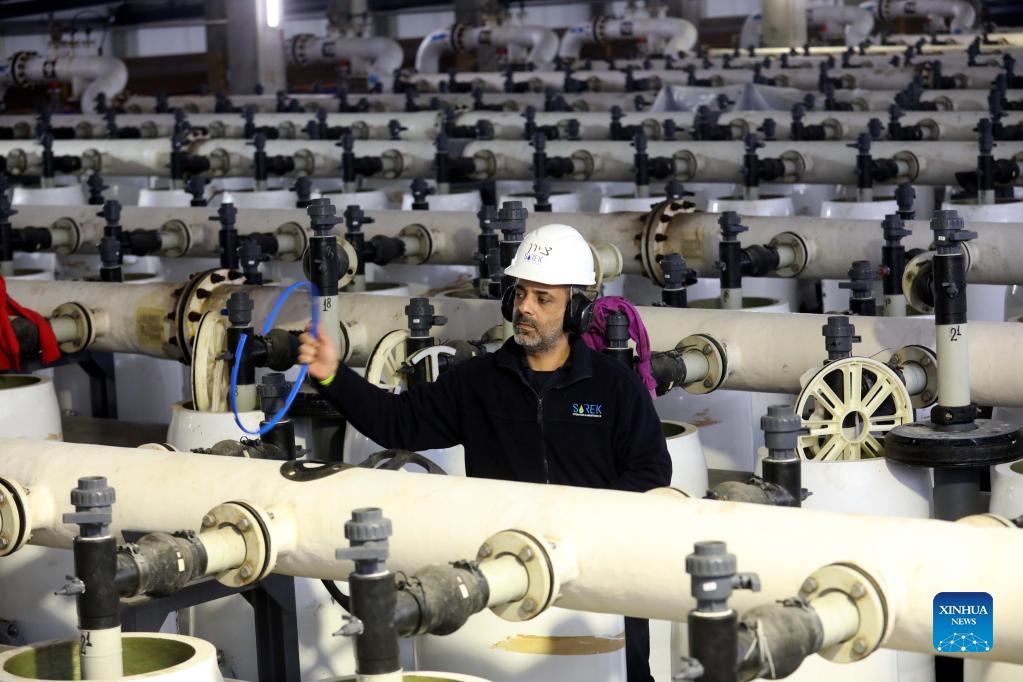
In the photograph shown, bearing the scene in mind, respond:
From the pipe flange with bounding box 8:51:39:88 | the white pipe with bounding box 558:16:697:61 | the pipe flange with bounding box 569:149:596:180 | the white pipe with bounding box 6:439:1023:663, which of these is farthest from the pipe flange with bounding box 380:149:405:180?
the white pipe with bounding box 558:16:697:61

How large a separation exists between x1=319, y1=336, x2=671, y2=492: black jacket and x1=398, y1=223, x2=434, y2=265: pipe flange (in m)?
2.55

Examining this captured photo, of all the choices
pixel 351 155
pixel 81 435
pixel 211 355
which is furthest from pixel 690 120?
pixel 211 355

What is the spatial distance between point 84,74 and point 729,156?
32.8 ft

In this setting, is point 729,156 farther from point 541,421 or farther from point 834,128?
point 541,421

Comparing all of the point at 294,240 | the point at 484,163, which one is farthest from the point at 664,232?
the point at 484,163

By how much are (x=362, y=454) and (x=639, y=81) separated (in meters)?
10.9

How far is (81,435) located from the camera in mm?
5621

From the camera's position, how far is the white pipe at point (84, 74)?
16156 mm

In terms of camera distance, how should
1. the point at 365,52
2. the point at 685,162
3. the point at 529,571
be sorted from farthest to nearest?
the point at 365,52, the point at 685,162, the point at 529,571

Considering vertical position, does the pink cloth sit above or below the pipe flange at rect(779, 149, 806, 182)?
below

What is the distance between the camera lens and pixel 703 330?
4324 millimetres

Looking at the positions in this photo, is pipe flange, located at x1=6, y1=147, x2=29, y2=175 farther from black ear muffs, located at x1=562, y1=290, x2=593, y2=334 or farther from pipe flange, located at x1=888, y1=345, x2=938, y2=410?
black ear muffs, located at x1=562, y1=290, x2=593, y2=334

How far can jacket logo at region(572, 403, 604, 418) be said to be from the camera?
3.40 meters

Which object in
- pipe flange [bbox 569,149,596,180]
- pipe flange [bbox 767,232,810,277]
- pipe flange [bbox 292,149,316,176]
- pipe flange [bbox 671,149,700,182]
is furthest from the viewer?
pipe flange [bbox 292,149,316,176]
